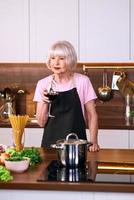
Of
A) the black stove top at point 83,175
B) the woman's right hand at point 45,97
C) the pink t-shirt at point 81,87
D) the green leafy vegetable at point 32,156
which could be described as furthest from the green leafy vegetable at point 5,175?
the pink t-shirt at point 81,87

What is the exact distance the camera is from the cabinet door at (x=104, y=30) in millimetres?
3840

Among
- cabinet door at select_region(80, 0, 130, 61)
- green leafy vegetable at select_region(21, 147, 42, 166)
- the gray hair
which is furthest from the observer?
cabinet door at select_region(80, 0, 130, 61)

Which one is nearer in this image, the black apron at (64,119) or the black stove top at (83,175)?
the black stove top at (83,175)

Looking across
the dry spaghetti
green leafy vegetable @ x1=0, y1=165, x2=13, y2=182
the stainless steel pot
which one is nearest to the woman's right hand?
the dry spaghetti

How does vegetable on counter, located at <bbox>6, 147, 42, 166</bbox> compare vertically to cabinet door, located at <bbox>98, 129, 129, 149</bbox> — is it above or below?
above

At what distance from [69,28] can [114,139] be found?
3.34ft

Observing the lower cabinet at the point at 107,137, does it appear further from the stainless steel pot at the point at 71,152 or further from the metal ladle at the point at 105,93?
the stainless steel pot at the point at 71,152

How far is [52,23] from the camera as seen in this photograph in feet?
12.8

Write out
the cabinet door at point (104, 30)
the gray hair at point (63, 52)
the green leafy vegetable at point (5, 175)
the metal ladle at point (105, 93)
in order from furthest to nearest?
the metal ladle at point (105, 93), the cabinet door at point (104, 30), the gray hair at point (63, 52), the green leafy vegetable at point (5, 175)

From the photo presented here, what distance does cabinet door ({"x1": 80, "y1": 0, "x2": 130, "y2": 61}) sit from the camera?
3840 millimetres

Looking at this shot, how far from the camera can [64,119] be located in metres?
2.84

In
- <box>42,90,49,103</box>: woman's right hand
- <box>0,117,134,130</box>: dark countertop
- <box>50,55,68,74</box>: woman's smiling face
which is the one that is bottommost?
<box>0,117,134,130</box>: dark countertop

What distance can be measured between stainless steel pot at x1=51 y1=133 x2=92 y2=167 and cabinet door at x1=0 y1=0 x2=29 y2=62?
2.00 meters

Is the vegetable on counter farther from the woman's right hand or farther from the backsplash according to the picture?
the backsplash
